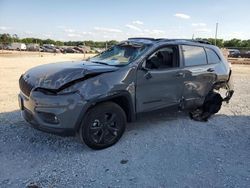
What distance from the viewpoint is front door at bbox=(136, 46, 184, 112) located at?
197 inches

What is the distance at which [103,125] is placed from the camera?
4.57 m

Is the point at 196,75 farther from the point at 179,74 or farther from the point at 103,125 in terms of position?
the point at 103,125

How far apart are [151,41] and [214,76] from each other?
1742mm

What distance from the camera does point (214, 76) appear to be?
20.8ft

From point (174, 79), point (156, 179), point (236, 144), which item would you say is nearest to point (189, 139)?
point (236, 144)

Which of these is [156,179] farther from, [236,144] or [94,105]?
[236,144]

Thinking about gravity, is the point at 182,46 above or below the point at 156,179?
above

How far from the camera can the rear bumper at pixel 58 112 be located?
417cm

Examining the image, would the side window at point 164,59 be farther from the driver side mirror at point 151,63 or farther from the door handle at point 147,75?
the door handle at point 147,75

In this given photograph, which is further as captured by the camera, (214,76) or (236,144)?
(214,76)

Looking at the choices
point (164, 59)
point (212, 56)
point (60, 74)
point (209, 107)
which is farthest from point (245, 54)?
point (60, 74)

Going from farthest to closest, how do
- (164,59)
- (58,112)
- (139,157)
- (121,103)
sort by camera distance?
(164,59) < (121,103) < (139,157) < (58,112)

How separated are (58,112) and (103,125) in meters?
0.76

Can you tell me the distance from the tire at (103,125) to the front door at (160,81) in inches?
18.6
